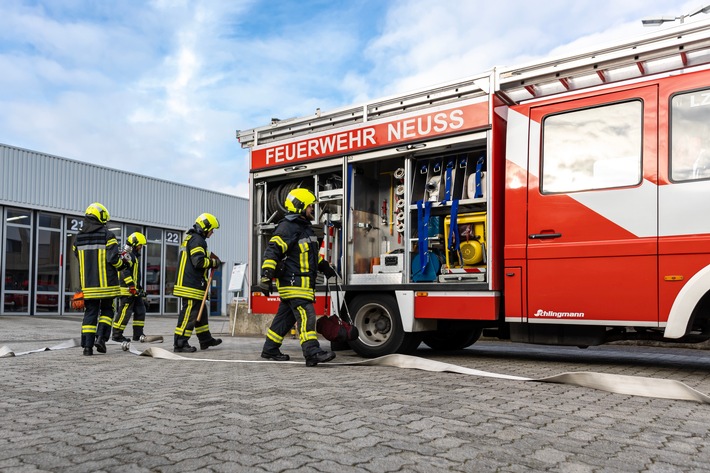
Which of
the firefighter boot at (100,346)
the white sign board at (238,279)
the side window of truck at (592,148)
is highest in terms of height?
the side window of truck at (592,148)

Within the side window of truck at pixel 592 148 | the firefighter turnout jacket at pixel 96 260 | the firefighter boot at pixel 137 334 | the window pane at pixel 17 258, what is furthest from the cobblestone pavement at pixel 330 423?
the window pane at pixel 17 258

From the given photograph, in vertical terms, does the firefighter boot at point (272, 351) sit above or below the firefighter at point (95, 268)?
below

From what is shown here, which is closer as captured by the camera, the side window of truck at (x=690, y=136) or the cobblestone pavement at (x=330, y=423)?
the cobblestone pavement at (x=330, y=423)

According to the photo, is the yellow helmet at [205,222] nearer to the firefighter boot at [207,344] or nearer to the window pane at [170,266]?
the firefighter boot at [207,344]

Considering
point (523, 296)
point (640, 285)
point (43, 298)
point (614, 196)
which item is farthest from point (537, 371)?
point (43, 298)

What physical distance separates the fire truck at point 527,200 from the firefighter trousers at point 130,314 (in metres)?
2.61

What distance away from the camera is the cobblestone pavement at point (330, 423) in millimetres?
2974

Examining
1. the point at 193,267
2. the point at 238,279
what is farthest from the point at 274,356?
the point at 238,279

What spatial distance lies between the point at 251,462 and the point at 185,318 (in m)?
5.84

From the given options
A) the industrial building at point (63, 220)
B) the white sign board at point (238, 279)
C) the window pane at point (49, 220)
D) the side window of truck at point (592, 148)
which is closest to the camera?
the side window of truck at point (592, 148)

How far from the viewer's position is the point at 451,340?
8906 mm

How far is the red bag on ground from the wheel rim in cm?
58

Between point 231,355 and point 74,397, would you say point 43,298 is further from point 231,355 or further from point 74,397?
point 74,397

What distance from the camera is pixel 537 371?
663 cm
